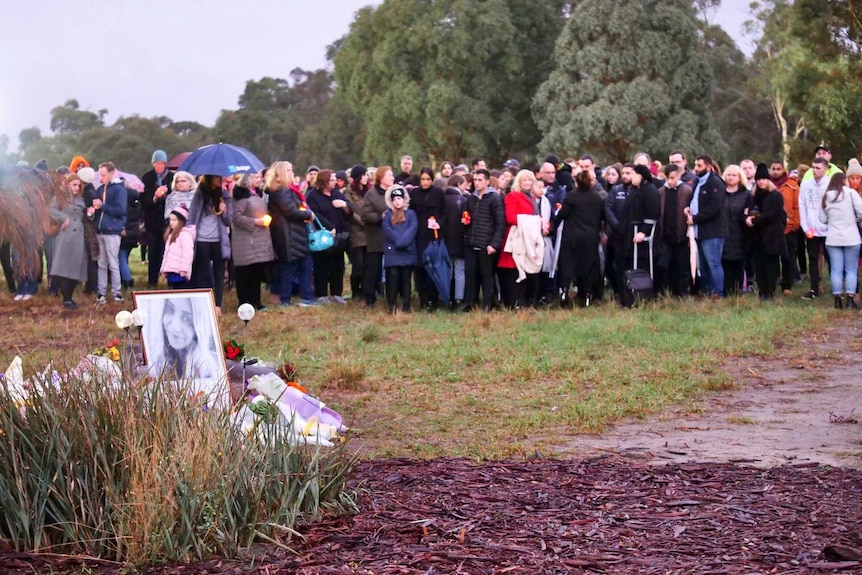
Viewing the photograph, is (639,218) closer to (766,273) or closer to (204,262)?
(766,273)

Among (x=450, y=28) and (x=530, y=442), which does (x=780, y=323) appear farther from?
(x=450, y=28)

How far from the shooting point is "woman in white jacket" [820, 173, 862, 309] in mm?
16234

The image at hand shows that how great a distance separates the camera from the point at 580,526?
20.4 ft

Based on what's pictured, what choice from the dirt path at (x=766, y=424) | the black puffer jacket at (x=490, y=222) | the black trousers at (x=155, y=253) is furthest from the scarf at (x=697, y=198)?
the black trousers at (x=155, y=253)

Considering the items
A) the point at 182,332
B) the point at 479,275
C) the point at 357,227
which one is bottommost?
the point at 182,332

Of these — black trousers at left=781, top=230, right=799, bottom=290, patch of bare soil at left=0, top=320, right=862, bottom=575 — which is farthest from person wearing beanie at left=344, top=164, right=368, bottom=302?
patch of bare soil at left=0, top=320, right=862, bottom=575

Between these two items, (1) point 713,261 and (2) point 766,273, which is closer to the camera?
(2) point 766,273

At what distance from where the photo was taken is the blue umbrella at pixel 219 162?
16250 millimetres

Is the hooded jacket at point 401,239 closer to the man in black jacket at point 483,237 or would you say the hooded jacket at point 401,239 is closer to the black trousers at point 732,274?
the man in black jacket at point 483,237

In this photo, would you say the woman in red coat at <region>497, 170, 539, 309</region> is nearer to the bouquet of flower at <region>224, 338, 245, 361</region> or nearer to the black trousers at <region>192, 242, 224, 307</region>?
the black trousers at <region>192, 242, 224, 307</region>

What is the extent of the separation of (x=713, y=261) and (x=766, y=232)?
34.3 inches

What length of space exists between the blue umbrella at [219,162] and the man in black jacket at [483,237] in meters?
3.24

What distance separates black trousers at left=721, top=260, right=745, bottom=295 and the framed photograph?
10468mm

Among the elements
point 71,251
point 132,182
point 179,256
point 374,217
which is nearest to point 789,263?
point 374,217
